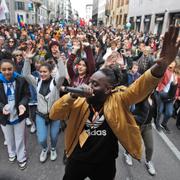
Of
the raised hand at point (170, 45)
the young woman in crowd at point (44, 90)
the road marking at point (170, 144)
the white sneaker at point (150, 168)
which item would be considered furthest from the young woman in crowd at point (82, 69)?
the road marking at point (170, 144)

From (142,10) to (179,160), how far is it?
29000 millimetres

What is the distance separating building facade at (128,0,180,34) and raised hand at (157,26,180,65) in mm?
14957

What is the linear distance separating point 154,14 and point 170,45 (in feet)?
84.5

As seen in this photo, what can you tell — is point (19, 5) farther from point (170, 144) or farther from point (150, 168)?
point (150, 168)

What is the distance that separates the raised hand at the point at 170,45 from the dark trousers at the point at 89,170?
1.17 m

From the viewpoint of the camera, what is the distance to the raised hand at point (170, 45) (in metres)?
1.63

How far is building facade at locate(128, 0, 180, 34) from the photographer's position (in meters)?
20.3

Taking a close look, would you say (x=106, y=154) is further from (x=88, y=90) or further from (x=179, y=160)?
(x=179, y=160)

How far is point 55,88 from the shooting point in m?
3.41

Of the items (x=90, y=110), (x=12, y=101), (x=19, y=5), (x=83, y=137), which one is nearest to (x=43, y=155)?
(x=12, y=101)

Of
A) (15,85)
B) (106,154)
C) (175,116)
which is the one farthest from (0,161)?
(175,116)

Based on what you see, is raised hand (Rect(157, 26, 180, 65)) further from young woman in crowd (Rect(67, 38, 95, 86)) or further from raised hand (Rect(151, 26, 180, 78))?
young woman in crowd (Rect(67, 38, 95, 86))

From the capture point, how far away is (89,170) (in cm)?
227

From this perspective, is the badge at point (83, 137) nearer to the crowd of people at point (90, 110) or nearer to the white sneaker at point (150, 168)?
the crowd of people at point (90, 110)
